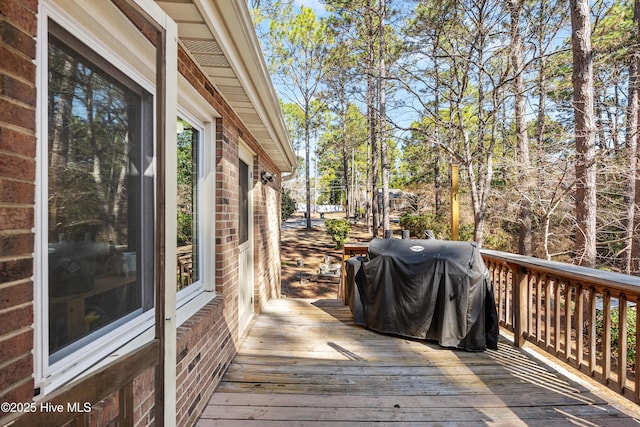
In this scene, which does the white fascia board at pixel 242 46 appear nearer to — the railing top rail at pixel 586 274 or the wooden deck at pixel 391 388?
the wooden deck at pixel 391 388

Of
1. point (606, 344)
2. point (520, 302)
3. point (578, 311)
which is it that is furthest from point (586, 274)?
point (520, 302)

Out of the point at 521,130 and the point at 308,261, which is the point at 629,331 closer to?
the point at 521,130

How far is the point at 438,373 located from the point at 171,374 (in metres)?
2.22

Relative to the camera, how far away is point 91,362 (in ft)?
3.76

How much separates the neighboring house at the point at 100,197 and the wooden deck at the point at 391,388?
0.50 meters

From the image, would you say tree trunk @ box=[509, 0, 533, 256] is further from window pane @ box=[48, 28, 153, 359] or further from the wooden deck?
window pane @ box=[48, 28, 153, 359]

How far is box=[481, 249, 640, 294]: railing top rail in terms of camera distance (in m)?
2.04

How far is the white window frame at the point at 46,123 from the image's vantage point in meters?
0.92

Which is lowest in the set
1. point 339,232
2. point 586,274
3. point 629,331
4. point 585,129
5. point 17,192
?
point 629,331

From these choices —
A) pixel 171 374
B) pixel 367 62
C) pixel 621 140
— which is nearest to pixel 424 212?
pixel 367 62

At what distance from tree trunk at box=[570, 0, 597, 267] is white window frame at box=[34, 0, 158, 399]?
5811 millimetres

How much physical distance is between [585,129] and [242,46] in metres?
5.51

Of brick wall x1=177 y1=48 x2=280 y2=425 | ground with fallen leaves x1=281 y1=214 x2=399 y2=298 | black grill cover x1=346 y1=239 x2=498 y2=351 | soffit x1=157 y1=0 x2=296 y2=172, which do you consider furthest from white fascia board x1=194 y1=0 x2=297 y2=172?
ground with fallen leaves x1=281 y1=214 x2=399 y2=298

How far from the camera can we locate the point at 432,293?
310 cm
